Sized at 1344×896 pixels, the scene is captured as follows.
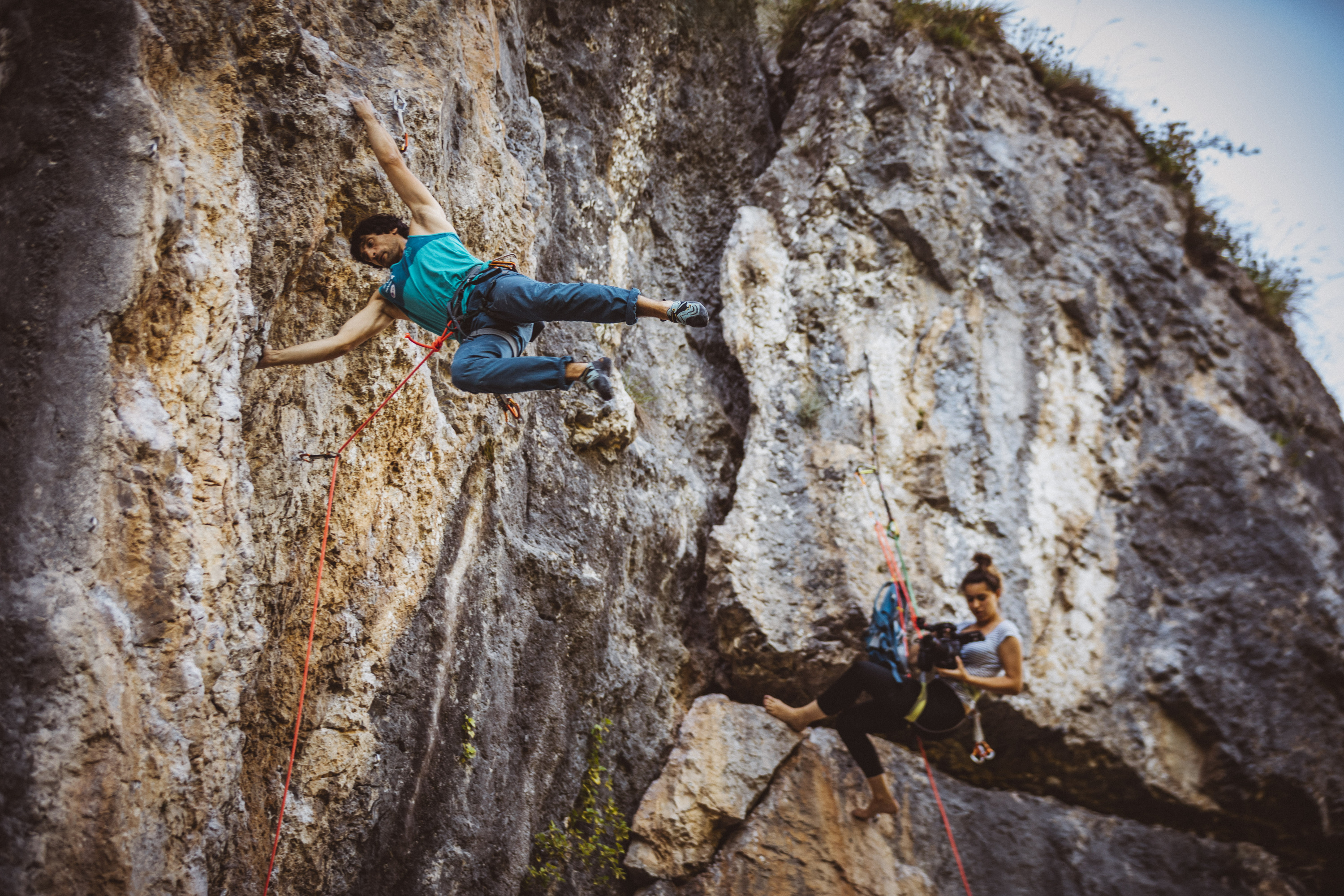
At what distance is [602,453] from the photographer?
5734 millimetres

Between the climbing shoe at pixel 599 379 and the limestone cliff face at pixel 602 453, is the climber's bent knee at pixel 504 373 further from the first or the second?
the limestone cliff face at pixel 602 453

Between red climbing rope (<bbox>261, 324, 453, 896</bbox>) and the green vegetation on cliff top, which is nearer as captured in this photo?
red climbing rope (<bbox>261, 324, 453, 896</bbox>)

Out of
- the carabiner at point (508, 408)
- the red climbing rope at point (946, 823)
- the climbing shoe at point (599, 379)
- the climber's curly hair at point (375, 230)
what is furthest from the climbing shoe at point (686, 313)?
the red climbing rope at point (946, 823)

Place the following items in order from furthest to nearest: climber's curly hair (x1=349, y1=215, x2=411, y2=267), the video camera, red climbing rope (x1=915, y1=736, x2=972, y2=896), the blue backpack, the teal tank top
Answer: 1. red climbing rope (x1=915, y1=736, x2=972, y2=896)
2. the blue backpack
3. the video camera
4. climber's curly hair (x1=349, y1=215, x2=411, y2=267)
5. the teal tank top

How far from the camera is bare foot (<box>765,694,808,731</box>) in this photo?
18.6 ft

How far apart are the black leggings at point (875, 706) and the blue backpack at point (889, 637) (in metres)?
0.05

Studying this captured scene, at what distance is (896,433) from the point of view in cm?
660

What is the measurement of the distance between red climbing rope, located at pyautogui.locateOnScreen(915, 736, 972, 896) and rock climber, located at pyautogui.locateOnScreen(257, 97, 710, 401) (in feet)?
11.9

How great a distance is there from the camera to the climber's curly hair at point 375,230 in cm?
399

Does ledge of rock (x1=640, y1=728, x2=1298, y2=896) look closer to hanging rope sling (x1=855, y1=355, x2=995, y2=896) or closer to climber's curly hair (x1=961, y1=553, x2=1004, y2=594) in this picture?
hanging rope sling (x1=855, y1=355, x2=995, y2=896)

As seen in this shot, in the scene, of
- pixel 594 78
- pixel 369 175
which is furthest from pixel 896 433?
pixel 369 175

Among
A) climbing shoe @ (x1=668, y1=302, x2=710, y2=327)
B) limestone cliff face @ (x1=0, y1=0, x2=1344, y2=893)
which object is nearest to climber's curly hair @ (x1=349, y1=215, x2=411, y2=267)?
limestone cliff face @ (x1=0, y1=0, x2=1344, y2=893)

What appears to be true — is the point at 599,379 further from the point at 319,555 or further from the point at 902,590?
the point at 902,590

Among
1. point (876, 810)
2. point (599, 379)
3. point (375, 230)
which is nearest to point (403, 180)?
point (375, 230)
